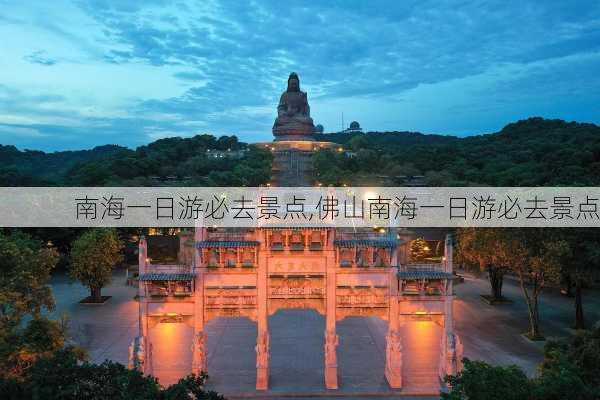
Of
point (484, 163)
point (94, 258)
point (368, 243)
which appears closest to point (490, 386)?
point (368, 243)

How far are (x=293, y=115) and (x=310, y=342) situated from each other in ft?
252

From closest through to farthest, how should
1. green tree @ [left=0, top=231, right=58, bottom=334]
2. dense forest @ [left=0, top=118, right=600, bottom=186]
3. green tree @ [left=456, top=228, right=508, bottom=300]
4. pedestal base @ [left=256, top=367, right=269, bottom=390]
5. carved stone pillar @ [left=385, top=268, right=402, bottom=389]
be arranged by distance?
green tree @ [left=0, top=231, right=58, bottom=334]
pedestal base @ [left=256, top=367, right=269, bottom=390]
carved stone pillar @ [left=385, top=268, right=402, bottom=389]
green tree @ [left=456, top=228, right=508, bottom=300]
dense forest @ [left=0, top=118, right=600, bottom=186]

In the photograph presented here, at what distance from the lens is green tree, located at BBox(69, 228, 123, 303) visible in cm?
3372

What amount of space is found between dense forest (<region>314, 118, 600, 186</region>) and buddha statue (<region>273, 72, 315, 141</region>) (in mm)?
10373

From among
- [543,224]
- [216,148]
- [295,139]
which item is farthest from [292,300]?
[216,148]

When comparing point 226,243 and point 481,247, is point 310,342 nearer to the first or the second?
point 226,243

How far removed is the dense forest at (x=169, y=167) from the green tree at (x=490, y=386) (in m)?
50.0

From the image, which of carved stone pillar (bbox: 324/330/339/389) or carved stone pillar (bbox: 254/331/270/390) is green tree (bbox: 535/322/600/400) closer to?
carved stone pillar (bbox: 324/330/339/389)

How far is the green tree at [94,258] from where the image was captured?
3372 centimetres

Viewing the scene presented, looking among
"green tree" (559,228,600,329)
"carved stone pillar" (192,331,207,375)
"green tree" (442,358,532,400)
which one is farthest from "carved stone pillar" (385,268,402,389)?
"green tree" (559,228,600,329)

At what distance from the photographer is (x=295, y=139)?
101 meters

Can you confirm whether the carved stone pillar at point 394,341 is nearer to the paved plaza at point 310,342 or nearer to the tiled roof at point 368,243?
the paved plaza at point 310,342

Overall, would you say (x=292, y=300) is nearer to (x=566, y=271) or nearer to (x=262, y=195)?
(x=262, y=195)

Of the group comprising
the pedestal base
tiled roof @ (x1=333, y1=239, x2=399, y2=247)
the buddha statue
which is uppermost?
the buddha statue
